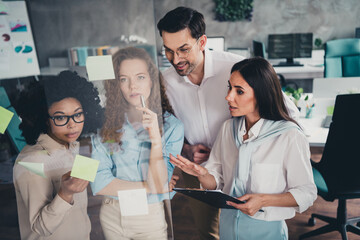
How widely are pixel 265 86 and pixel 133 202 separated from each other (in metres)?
0.68

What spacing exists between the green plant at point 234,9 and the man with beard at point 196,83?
3884mm

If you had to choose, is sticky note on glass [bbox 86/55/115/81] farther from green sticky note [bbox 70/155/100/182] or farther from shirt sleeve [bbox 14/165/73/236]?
shirt sleeve [bbox 14/165/73/236]

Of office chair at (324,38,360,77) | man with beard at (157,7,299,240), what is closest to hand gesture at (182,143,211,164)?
man with beard at (157,7,299,240)

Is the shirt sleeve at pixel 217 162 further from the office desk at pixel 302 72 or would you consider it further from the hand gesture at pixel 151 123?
the office desk at pixel 302 72

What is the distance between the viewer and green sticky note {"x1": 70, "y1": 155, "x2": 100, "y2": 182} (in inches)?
37.4

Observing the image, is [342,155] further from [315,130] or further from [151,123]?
[151,123]

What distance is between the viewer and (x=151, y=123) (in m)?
1.00

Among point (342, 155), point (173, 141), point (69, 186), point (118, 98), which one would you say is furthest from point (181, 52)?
point (342, 155)

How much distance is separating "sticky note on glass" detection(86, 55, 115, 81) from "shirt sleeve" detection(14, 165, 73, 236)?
38cm

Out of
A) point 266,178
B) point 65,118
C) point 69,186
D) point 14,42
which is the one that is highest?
point 14,42

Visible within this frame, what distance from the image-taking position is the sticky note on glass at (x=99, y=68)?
0.89 meters

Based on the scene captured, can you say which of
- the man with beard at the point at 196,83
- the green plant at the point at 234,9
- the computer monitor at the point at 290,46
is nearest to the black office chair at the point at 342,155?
the man with beard at the point at 196,83

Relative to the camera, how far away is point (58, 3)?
0.88 meters

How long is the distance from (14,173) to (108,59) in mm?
503
